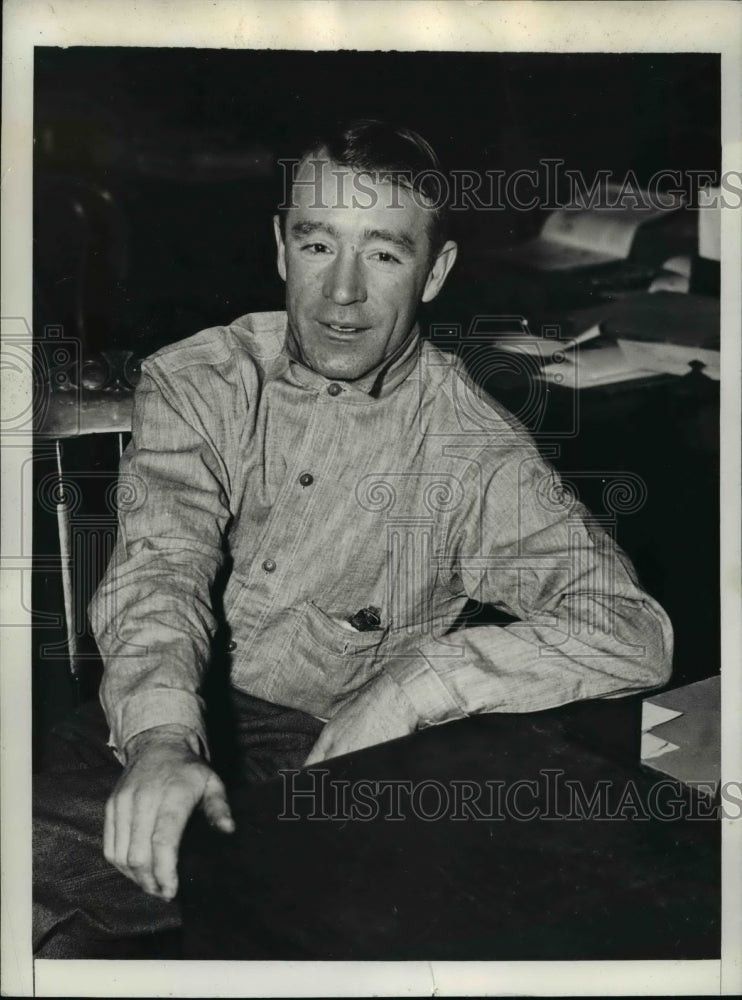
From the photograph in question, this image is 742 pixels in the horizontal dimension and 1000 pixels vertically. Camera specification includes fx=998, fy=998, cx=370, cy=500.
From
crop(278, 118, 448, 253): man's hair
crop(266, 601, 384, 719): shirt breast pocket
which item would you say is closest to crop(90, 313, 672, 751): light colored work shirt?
crop(266, 601, 384, 719): shirt breast pocket

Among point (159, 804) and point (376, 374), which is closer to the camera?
point (159, 804)

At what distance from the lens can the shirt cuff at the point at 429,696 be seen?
47.9 inches

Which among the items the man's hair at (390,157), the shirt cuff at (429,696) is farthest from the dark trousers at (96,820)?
the man's hair at (390,157)

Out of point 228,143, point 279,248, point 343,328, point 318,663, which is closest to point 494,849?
point 318,663

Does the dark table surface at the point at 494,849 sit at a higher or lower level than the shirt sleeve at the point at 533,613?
lower

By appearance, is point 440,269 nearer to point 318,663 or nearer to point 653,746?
point 318,663

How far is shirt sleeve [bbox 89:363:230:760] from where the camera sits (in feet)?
3.92

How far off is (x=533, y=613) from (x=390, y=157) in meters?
0.59

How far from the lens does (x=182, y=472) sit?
4.06ft

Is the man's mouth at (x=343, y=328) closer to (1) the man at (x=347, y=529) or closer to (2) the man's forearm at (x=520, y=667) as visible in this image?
(1) the man at (x=347, y=529)

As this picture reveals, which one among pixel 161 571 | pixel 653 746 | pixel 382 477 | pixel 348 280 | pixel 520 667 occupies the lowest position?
pixel 653 746

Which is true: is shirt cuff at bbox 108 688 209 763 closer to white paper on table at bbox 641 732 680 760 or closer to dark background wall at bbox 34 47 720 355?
dark background wall at bbox 34 47 720 355

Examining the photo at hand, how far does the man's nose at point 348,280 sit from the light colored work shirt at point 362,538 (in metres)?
0.08

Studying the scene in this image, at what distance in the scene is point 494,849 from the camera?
4.09 feet
